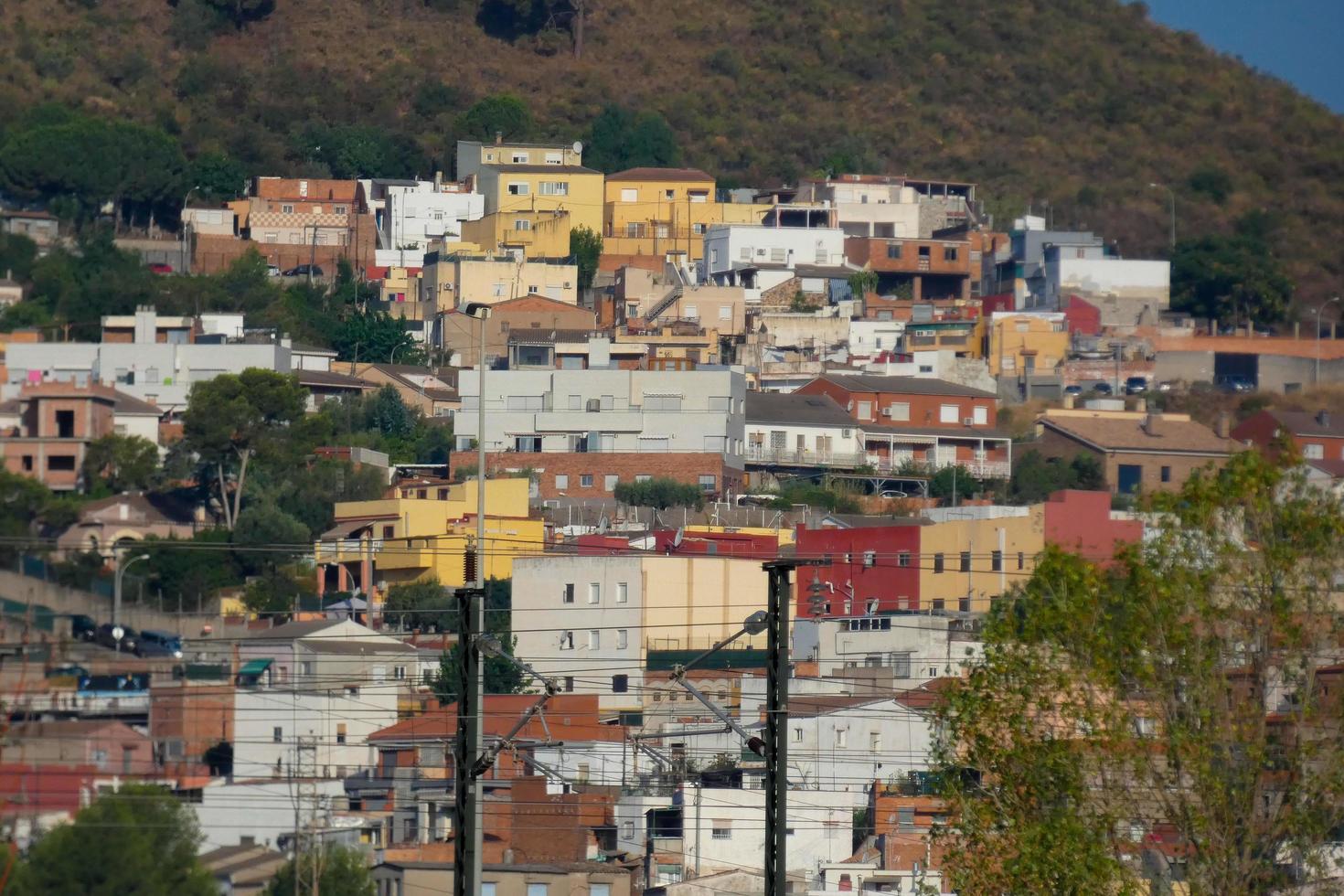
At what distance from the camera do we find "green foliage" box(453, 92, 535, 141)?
302ft

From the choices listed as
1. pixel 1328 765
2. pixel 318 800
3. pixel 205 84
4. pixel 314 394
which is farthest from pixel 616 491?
pixel 205 84

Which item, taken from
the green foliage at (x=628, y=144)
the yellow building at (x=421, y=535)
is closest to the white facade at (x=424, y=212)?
the green foliage at (x=628, y=144)

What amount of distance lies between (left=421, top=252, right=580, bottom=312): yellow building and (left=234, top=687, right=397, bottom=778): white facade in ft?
119

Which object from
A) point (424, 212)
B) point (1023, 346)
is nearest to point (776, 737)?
point (1023, 346)

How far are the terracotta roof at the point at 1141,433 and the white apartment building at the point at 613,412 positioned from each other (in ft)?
29.1

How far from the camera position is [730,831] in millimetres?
33344

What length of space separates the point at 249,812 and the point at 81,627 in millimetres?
10747

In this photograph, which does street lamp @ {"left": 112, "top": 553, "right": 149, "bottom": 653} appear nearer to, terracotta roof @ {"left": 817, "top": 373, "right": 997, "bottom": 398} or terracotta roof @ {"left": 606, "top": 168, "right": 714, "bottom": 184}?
terracotta roof @ {"left": 817, "top": 373, "right": 997, "bottom": 398}

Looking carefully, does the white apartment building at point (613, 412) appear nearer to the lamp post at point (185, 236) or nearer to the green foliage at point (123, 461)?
the green foliage at point (123, 461)

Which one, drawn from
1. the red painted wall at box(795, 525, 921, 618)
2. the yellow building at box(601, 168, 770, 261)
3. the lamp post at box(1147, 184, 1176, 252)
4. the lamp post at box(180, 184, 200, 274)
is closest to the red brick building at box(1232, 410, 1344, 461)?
the red painted wall at box(795, 525, 921, 618)

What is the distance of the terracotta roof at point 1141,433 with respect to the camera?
6366cm

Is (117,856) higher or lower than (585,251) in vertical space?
lower

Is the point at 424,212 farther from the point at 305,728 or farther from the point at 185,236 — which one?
the point at 305,728

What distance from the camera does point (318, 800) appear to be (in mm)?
29766
